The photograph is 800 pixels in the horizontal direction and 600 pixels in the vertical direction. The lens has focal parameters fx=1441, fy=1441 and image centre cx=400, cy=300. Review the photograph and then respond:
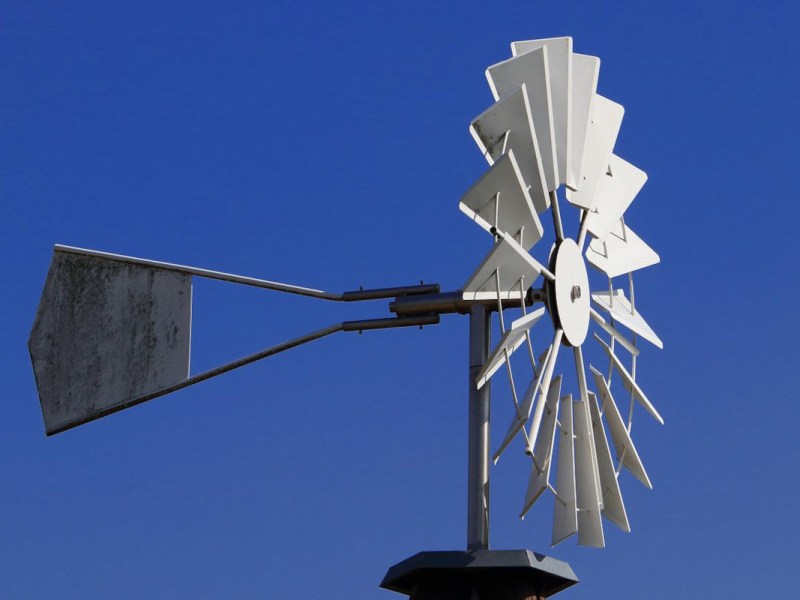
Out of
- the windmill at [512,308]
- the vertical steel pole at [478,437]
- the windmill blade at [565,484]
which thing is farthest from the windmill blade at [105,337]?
the windmill blade at [565,484]

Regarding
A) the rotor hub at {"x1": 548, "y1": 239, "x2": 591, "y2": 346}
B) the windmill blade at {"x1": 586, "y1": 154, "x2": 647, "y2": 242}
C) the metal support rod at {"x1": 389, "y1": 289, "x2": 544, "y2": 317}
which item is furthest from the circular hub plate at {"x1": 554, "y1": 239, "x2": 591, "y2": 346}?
the windmill blade at {"x1": 586, "y1": 154, "x2": 647, "y2": 242}

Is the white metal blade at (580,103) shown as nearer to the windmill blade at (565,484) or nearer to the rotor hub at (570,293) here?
the rotor hub at (570,293)

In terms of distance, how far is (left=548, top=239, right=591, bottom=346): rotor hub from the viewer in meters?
10.7

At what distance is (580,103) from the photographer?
11.4 meters

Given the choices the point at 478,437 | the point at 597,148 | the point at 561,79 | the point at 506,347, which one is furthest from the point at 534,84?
the point at 478,437

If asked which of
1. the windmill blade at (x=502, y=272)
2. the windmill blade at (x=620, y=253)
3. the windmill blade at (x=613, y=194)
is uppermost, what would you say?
the windmill blade at (x=613, y=194)

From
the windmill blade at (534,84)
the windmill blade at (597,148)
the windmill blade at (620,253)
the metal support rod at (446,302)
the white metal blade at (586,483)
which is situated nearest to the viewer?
the metal support rod at (446,302)

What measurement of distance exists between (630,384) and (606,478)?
825mm

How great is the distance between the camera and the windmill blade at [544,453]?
33.9 ft

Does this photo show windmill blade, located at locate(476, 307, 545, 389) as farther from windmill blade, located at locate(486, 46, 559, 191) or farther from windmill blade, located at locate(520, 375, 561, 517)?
windmill blade, located at locate(486, 46, 559, 191)

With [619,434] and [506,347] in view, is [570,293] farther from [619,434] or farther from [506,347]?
[619,434]

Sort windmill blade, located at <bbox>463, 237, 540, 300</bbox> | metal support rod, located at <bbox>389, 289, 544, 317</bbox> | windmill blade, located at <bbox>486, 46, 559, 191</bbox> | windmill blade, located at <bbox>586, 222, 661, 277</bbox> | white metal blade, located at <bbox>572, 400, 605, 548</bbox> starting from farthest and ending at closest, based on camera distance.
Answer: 1. windmill blade, located at <bbox>586, 222, 661, 277</bbox>
2. white metal blade, located at <bbox>572, 400, 605, 548</bbox>
3. windmill blade, located at <bbox>486, 46, 559, 191</bbox>
4. metal support rod, located at <bbox>389, 289, 544, 317</bbox>
5. windmill blade, located at <bbox>463, 237, 540, 300</bbox>

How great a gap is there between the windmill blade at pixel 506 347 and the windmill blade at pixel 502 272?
0.25 m

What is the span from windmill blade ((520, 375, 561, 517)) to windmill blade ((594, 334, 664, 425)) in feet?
2.73
